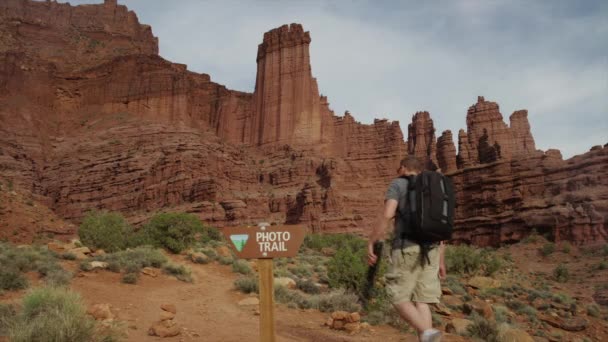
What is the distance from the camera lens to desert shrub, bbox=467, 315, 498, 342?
9914 mm

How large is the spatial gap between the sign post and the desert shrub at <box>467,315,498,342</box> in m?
6.31

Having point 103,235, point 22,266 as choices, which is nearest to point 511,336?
point 22,266

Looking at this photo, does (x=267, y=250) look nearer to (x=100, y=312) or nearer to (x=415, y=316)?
(x=415, y=316)

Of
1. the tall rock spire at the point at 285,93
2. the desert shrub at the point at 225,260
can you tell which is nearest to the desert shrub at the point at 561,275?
the desert shrub at the point at 225,260

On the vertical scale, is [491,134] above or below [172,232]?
above

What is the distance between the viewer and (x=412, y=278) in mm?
4664

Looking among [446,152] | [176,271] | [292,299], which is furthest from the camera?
[446,152]

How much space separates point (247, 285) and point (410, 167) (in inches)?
313

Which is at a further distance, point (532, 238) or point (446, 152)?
point (446, 152)

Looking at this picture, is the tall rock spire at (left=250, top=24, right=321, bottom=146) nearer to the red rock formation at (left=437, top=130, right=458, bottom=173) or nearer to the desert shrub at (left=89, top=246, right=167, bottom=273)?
the red rock formation at (left=437, top=130, right=458, bottom=173)

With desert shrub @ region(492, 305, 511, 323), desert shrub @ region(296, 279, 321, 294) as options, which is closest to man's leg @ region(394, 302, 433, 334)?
desert shrub @ region(296, 279, 321, 294)

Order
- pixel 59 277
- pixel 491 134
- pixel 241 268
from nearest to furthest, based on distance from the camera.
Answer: pixel 59 277, pixel 241 268, pixel 491 134

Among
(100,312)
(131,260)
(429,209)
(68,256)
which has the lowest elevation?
(100,312)

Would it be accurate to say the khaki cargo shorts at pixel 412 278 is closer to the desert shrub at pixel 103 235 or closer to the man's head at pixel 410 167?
the man's head at pixel 410 167
